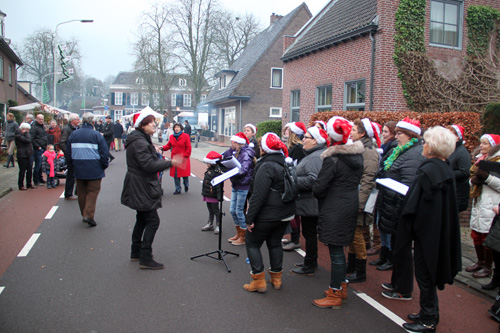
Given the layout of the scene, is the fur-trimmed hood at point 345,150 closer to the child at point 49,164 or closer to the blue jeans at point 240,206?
the blue jeans at point 240,206

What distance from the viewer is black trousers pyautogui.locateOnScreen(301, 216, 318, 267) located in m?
5.20

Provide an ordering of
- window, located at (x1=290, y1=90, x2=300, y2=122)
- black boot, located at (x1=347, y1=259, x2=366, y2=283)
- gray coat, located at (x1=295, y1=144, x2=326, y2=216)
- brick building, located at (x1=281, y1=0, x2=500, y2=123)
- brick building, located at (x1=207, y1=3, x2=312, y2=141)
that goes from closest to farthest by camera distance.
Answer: gray coat, located at (x1=295, y1=144, x2=326, y2=216) < black boot, located at (x1=347, y1=259, x2=366, y2=283) < brick building, located at (x1=281, y1=0, x2=500, y2=123) < window, located at (x1=290, y1=90, x2=300, y2=122) < brick building, located at (x1=207, y1=3, x2=312, y2=141)

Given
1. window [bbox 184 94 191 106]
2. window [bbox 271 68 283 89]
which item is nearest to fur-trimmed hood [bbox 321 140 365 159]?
window [bbox 271 68 283 89]

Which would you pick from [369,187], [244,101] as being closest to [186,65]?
[244,101]

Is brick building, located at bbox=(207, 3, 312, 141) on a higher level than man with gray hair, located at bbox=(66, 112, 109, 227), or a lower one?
higher

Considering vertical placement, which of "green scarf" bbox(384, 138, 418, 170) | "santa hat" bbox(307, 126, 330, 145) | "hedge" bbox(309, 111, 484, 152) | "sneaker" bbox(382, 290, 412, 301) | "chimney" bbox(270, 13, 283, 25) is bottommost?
"sneaker" bbox(382, 290, 412, 301)

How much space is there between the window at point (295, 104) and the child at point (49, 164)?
11898mm

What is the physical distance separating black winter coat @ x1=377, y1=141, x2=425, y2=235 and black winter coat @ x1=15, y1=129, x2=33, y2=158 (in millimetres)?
9347

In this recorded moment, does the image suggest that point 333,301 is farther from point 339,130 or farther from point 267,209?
point 339,130

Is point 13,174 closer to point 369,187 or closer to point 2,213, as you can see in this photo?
point 2,213

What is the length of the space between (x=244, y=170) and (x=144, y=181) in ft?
5.69

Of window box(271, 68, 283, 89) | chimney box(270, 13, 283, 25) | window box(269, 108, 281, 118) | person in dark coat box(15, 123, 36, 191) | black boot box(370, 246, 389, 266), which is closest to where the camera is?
black boot box(370, 246, 389, 266)

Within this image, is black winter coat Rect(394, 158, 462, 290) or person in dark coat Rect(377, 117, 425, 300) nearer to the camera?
black winter coat Rect(394, 158, 462, 290)

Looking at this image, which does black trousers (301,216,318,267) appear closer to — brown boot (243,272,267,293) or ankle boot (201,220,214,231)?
brown boot (243,272,267,293)
